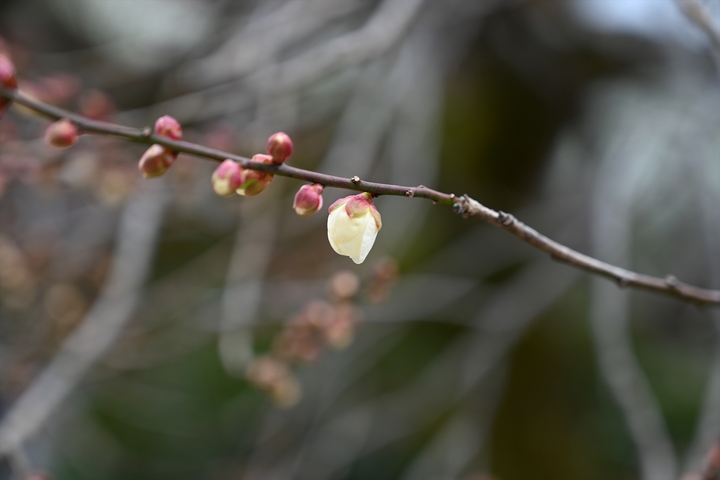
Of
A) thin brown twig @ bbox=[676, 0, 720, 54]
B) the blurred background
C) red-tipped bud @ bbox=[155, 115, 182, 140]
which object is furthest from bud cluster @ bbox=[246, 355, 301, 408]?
Answer: thin brown twig @ bbox=[676, 0, 720, 54]

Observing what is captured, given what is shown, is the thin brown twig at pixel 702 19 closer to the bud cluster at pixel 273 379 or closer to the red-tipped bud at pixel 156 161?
the red-tipped bud at pixel 156 161

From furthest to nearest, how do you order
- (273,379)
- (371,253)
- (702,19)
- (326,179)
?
1. (371,253)
2. (273,379)
3. (702,19)
4. (326,179)

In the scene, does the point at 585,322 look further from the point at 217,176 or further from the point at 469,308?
the point at 217,176

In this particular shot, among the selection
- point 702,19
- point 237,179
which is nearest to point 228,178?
point 237,179

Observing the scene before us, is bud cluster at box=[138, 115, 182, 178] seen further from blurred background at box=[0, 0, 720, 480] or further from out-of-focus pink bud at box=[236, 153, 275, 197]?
blurred background at box=[0, 0, 720, 480]

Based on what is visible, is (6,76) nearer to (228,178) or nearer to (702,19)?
(228,178)

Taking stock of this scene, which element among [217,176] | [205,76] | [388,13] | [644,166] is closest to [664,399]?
[644,166]
